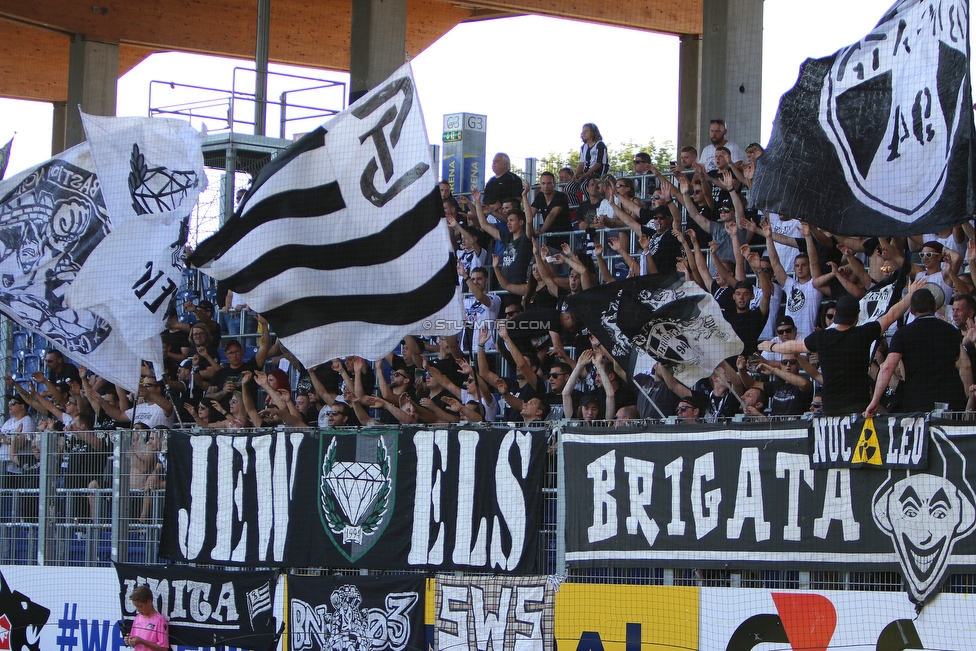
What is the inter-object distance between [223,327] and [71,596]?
20.5ft

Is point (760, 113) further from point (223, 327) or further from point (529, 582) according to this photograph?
point (529, 582)

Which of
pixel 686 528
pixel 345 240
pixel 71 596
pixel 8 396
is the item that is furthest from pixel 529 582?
pixel 8 396

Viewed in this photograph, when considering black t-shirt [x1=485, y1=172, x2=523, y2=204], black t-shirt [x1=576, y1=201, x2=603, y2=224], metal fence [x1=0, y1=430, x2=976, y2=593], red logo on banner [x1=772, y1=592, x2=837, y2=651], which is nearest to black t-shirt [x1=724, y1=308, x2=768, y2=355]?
red logo on banner [x1=772, y1=592, x2=837, y2=651]

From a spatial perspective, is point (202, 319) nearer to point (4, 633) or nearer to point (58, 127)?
point (4, 633)

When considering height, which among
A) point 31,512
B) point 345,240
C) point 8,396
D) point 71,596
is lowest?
point 71,596

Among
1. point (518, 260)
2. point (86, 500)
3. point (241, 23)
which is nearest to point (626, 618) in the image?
point (86, 500)

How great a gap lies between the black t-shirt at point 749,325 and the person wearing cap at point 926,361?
8.77 feet

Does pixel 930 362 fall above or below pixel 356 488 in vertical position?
above

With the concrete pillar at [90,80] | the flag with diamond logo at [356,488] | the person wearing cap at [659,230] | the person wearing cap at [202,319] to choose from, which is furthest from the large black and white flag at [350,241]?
the concrete pillar at [90,80]

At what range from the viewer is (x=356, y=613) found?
34.9ft

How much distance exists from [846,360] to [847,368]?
6cm

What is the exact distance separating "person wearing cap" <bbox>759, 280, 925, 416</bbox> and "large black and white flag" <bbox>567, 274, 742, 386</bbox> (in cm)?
120

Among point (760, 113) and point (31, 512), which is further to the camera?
point (760, 113)

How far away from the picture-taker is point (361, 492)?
35.3ft
